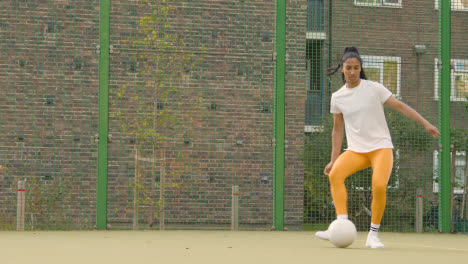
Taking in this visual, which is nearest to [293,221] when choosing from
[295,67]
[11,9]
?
[295,67]

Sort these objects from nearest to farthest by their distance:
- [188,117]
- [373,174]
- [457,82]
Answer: [373,174] < [188,117] < [457,82]

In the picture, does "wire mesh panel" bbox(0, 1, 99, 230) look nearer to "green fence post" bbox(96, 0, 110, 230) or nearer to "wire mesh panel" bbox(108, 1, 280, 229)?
"green fence post" bbox(96, 0, 110, 230)

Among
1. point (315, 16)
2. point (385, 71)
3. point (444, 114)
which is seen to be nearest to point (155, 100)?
point (315, 16)

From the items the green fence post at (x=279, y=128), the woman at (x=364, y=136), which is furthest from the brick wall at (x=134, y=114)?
the woman at (x=364, y=136)

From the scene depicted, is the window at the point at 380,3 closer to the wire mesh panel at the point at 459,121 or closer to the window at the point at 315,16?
the window at the point at 315,16

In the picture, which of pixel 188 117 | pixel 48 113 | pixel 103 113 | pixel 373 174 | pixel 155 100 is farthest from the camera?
pixel 188 117

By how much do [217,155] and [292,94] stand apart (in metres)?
1.30

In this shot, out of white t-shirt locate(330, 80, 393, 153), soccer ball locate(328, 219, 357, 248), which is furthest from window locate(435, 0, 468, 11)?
soccer ball locate(328, 219, 357, 248)

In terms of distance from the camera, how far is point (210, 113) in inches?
422

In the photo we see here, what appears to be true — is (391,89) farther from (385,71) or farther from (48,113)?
(48,113)

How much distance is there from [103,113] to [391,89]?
12.7ft

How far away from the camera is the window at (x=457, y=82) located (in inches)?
423

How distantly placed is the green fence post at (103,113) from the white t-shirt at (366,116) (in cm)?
414

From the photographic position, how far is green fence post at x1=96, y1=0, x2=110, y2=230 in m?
9.82
